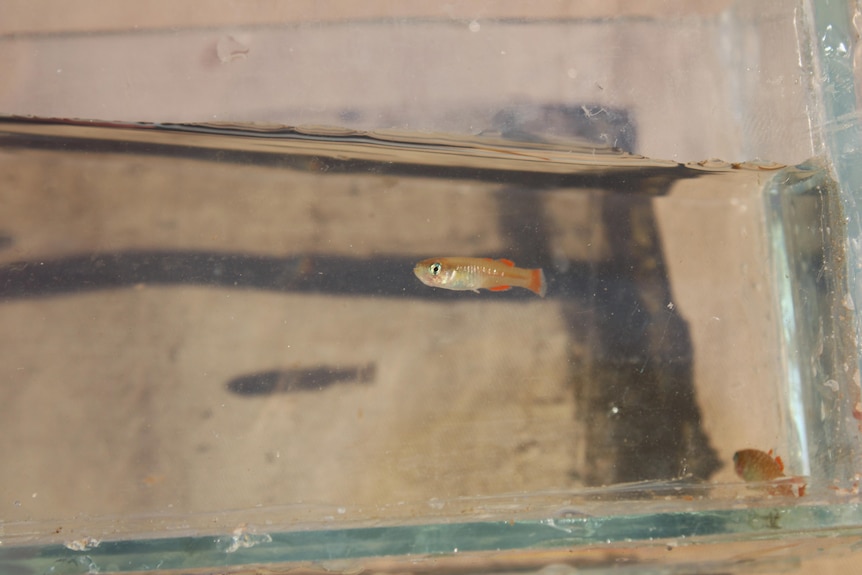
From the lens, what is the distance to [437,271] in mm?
2148

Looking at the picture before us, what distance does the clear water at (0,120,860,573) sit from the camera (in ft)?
7.92

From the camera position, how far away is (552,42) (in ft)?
8.57

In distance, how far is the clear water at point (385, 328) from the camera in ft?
7.92

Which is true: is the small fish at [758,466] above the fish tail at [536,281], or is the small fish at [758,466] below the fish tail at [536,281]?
below

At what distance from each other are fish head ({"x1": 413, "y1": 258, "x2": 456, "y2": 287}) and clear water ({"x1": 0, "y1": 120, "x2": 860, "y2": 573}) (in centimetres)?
41

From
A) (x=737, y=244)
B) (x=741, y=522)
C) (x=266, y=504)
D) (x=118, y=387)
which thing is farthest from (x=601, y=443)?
(x=118, y=387)

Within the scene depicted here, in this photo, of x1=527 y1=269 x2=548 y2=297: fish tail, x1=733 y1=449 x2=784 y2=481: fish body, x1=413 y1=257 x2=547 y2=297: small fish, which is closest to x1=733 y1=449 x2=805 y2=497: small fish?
x1=733 y1=449 x2=784 y2=481: fish body

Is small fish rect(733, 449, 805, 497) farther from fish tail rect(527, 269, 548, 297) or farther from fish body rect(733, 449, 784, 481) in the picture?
fish tail rect(527, 269, 548, 297)

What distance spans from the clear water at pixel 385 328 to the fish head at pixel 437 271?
405mm

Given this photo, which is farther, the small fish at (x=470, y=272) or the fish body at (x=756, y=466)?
the fish body at (x=756, y=466)

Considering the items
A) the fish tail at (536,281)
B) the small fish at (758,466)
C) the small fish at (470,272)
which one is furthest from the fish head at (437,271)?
the small fish at (758,466)

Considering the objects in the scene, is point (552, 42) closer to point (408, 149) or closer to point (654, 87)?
point (654, 87)

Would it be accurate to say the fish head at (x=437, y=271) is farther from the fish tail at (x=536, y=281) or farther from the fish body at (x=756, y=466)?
the fish body at (x=756, y=466)

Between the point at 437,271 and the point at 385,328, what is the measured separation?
0.53 m
